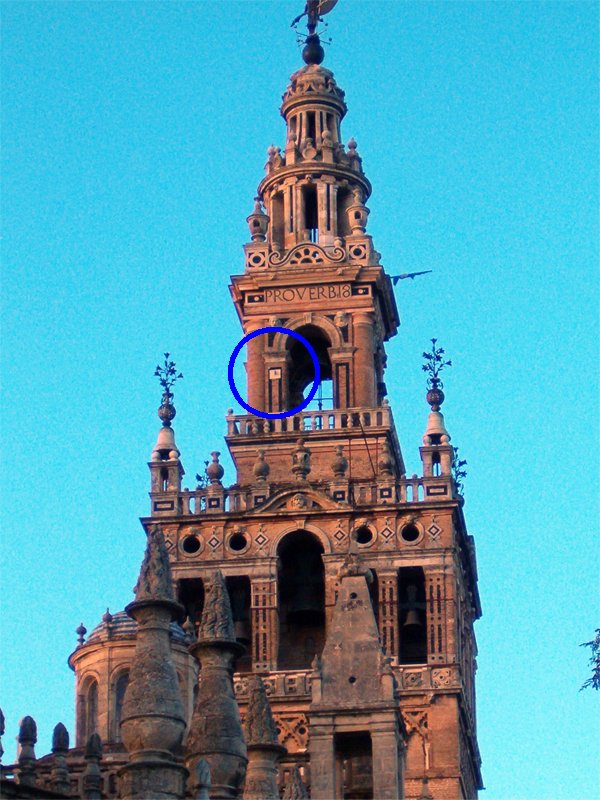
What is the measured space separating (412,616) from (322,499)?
13.5ft

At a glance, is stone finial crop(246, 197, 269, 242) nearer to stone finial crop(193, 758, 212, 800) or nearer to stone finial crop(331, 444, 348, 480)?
stone finial crop(331, 444, 348, 480)

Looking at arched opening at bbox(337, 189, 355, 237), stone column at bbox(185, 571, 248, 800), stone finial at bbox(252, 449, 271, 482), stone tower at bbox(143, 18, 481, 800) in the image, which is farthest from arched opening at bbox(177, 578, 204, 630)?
stone column at bbox(185, 571, 248, 800)

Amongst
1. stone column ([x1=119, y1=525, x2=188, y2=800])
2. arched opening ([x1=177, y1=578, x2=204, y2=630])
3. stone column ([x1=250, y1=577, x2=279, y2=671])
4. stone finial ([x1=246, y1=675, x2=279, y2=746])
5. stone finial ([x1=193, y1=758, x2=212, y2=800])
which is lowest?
stone finial ([x1=193, y1=758, x2=212, y2=800])

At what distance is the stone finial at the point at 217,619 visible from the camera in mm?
54938

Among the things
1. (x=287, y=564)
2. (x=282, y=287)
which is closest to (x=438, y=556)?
(x=287, y=564)

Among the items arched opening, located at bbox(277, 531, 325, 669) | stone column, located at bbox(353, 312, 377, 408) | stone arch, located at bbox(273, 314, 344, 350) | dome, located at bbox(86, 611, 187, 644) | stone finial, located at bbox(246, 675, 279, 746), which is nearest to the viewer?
stone finial, located at bbox(246, 675, 279, 746)

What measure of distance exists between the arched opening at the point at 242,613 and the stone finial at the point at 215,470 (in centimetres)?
301

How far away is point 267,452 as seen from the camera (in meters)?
84.7

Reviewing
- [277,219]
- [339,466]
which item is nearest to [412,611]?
[339,466]

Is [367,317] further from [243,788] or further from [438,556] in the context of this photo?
[243,788]

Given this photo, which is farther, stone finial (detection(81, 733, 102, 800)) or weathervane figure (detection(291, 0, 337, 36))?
weathervane figure (detection(291, 0, 337, 36))

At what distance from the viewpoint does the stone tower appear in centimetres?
8062

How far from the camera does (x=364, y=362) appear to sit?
86312mm

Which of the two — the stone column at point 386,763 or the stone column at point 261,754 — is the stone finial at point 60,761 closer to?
the stone column at point 261,754
